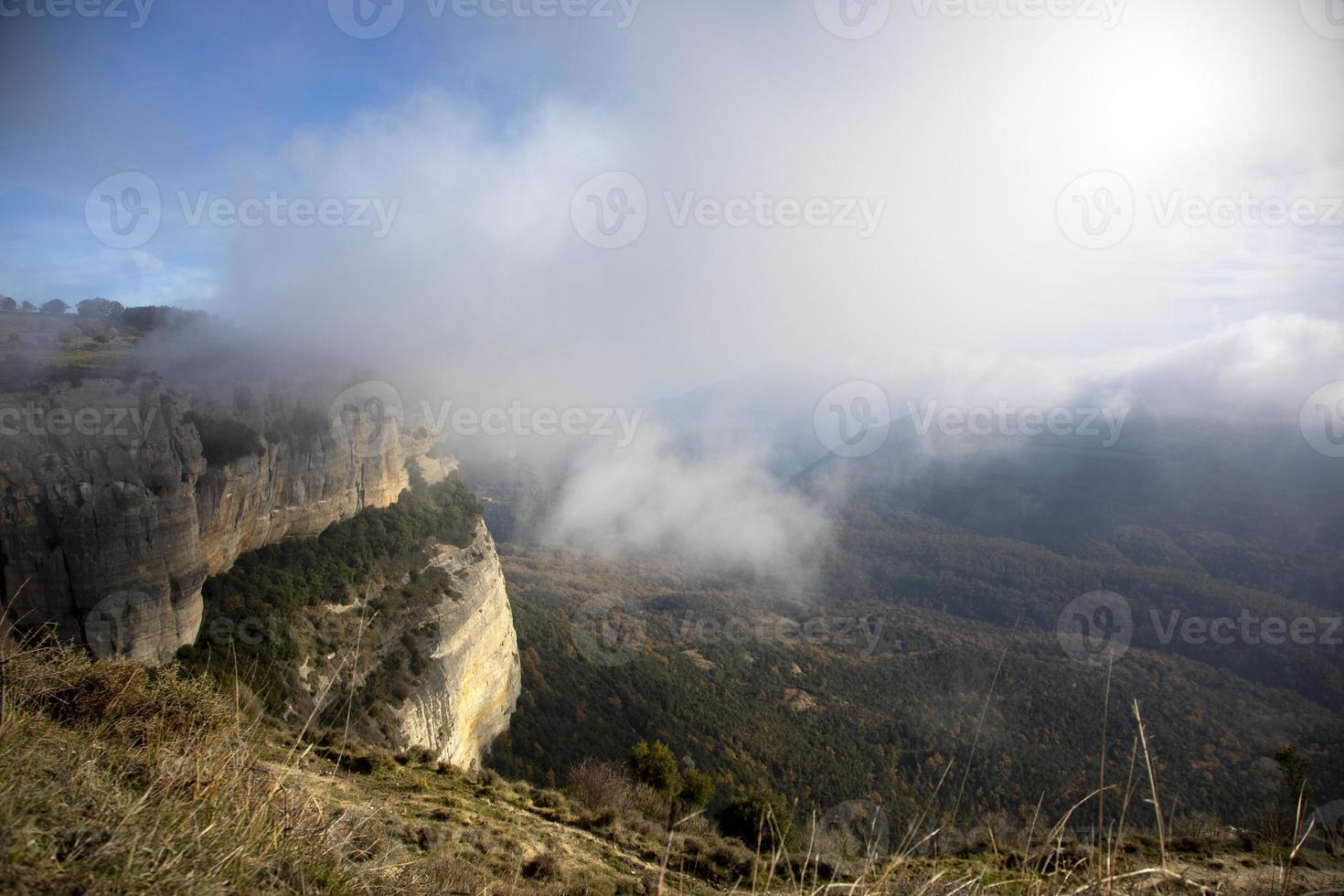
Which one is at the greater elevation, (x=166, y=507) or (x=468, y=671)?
(x=166, y=507)

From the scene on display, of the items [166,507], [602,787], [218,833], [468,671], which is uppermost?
[218,833]

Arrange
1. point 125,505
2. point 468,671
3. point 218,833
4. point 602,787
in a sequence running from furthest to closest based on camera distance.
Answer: point 468,671 → point 602,787 → point 125,505 → point 218,833

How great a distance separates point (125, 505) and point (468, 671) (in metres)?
16.1

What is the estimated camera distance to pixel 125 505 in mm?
16375

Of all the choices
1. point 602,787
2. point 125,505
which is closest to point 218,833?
point 125,505

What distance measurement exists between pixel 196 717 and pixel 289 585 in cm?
1927

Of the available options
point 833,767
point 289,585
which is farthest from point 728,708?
point 289,585

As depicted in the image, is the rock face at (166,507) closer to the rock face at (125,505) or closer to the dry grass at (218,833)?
the rock face at (125,505)

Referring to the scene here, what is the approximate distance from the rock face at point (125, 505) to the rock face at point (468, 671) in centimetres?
880

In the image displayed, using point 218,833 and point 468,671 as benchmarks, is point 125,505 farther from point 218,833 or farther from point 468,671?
point 218,833

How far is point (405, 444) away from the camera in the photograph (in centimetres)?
3522

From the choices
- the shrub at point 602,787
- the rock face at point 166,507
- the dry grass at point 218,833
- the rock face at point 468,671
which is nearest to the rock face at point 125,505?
the rock face at point 166,507

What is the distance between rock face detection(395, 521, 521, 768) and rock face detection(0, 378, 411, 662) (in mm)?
8801

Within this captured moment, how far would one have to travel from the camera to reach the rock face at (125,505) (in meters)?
14.9
